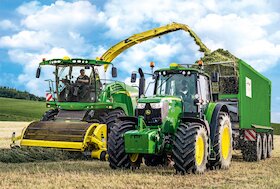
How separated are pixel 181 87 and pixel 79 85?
14.6ft

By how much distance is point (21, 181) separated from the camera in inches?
332

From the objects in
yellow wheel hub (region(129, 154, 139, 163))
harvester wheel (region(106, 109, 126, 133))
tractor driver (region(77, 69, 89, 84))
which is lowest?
yellow wheel hub (region(129, 154, 139, 163))

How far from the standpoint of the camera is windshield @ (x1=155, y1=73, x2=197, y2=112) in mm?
10359

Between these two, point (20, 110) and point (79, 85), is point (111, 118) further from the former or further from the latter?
point (20, 110)

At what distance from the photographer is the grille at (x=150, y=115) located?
979 cm

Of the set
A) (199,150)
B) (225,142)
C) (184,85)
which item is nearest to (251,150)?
(225,142)

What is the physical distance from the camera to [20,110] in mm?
48250

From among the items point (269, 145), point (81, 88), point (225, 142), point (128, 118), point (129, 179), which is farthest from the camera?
point (269, 145)

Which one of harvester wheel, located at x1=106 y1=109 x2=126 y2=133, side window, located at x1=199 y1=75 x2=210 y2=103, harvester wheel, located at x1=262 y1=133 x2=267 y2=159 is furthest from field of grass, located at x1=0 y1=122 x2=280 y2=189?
harvester wheel, located at x1=262 y1=133 x2=267 y2=159

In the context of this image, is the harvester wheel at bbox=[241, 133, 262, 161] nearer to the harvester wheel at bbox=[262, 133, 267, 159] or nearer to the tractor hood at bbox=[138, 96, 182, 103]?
the harvester wheel at bbox=[262, 133, 267, 159]

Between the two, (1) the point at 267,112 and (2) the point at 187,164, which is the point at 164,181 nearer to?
(2) the point at 187,164

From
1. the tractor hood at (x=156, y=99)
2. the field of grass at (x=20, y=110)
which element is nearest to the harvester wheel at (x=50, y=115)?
the tractor hood at (x=156, y=99)

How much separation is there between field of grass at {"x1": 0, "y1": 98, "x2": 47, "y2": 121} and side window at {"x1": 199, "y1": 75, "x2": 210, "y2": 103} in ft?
112

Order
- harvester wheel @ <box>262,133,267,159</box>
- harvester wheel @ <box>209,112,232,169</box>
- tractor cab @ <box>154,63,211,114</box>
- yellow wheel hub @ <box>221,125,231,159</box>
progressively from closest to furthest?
tractor cab @ <box>154,63,211,114</box> → harvester wheel @ <box>209,112,232,169</box> → yellow wheel hub @ <box>221,125,231,159</box> → harvester wheel @ <box>262,133,267,159</box>
